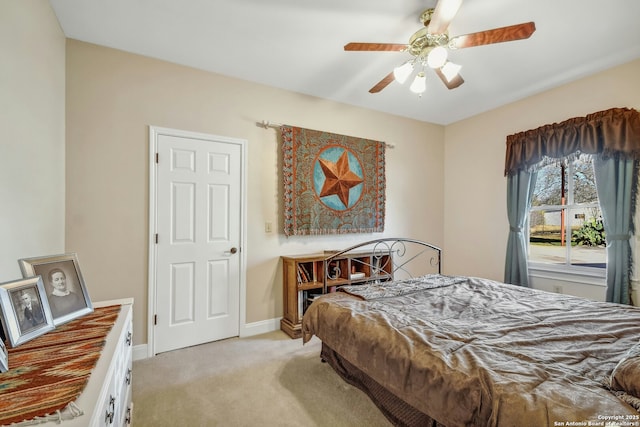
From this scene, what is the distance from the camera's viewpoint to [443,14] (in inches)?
60.4

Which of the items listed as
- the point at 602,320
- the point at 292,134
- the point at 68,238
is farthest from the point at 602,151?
the point at 68,238

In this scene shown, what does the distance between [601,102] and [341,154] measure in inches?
107

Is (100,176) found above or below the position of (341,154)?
below

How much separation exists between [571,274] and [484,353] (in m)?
2.81

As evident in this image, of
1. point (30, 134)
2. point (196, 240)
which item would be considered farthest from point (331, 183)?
point (30, 134)

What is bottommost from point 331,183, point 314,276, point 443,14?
point 314,276

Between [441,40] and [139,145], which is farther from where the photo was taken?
[139,145]

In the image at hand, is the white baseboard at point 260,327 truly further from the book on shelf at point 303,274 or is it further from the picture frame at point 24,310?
the picture frame at point 24,310

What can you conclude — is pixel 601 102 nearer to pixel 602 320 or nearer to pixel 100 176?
pixel 602 320

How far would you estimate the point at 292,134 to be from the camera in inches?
122

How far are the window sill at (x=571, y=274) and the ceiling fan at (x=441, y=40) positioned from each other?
2.58 meters

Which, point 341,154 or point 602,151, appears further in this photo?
point 341,154

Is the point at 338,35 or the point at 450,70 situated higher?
the point at 338,35

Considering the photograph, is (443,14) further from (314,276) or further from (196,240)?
(196,240)
